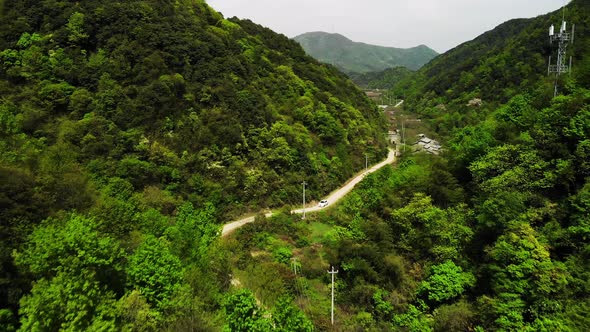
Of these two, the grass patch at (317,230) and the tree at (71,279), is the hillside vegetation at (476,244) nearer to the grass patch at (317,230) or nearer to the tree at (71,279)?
the grass patch at (317,230)

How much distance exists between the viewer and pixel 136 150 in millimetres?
33469

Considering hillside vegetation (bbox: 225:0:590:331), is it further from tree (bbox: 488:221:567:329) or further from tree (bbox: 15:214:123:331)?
→ tree (bbox: 15:214:123:331)

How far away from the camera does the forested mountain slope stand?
12.3 m

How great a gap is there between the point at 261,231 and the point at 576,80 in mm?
27885

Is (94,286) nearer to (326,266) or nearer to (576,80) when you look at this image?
(326,266)

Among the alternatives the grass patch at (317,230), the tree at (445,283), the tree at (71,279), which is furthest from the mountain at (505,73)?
the tree at (71,279)

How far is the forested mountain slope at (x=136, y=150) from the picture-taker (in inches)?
483

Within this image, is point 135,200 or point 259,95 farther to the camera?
point 259,95

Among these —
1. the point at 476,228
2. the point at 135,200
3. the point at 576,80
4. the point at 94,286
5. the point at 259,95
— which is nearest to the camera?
the point at 94,286

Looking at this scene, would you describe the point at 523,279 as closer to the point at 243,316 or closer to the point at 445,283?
the point at 445,283

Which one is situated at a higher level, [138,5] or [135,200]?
[138,5]

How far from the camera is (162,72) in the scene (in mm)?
38656

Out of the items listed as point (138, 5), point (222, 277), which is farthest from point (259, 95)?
point (222, 277)

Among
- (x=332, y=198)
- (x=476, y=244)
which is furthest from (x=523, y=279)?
(x=332, y=198)
